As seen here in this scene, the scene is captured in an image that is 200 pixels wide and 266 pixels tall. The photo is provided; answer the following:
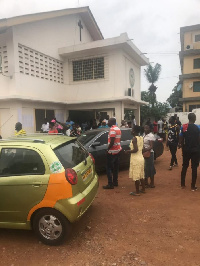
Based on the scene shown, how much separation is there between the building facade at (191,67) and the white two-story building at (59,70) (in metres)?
13.7

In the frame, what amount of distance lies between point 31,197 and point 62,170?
2.01ft

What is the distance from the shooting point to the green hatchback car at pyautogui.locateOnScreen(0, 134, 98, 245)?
10.9ft

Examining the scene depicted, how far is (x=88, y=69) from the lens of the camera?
45.1 ft

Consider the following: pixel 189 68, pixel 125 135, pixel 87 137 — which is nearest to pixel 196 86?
pixel 189 68

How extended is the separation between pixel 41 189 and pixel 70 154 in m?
0.74

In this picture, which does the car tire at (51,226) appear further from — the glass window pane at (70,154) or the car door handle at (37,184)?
the glass window pane at (70,154)

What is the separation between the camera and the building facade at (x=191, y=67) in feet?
88.6

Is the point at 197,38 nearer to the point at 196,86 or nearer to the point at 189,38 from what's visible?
the point at 189,38

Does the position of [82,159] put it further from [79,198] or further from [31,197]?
[31,197]

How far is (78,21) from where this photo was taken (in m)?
15.2

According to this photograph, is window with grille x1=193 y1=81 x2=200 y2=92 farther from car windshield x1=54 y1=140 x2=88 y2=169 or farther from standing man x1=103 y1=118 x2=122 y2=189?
car windshield x1=54 y1=140 x2=88 y2=169

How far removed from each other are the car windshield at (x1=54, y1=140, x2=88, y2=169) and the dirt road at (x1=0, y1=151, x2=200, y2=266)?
1173 millimetres

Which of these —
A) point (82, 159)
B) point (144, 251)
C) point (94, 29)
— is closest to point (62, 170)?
point (82, 159)

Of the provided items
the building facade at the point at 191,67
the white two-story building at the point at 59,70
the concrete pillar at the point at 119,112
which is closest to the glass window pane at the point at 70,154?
the white two-story building at the point at 59,70
